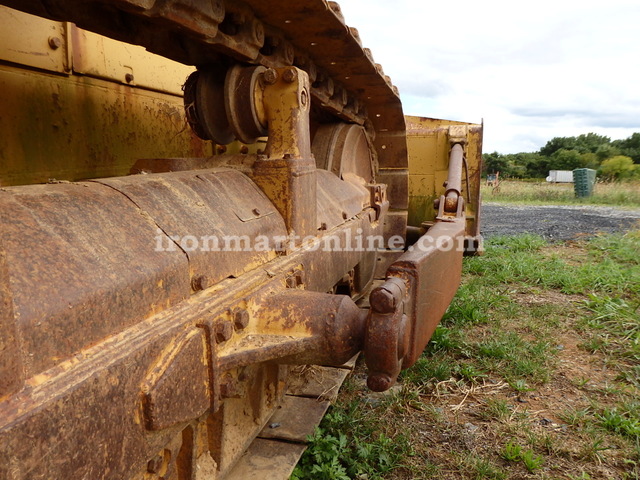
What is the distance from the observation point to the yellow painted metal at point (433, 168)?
4852 millimetres

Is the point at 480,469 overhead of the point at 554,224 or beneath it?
beneath

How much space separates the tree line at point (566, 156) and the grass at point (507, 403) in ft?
113

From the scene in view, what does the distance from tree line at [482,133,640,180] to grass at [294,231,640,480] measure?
1352 inches

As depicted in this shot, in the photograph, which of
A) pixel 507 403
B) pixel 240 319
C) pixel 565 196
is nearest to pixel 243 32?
pixel 240 319

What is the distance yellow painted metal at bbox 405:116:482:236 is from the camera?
4.85 metres

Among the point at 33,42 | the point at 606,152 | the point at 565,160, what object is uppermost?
the point at 606,152

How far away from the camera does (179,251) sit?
1305 mm

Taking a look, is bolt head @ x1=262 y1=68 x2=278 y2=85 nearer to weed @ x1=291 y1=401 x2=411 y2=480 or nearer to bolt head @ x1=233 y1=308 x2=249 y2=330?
bolt head @ x1=233 y1=308 x2=249 y2=330

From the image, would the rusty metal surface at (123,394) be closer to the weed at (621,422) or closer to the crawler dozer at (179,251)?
the crawler dozer at (179,251)

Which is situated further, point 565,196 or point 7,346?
point 565,196

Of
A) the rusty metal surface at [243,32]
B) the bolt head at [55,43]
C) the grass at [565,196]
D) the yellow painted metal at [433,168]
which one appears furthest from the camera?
the grass at [565,196]

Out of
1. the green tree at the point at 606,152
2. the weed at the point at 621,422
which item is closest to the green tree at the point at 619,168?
the green tree at the point at 606,152

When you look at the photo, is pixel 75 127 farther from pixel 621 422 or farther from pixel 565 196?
pixel 565 196

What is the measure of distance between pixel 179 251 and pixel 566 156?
42166 mm
